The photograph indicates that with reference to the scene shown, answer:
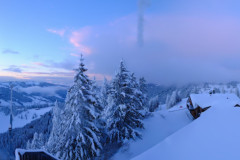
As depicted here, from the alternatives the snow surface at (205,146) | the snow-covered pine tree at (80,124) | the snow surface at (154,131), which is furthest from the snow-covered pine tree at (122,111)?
the snow surface at (205,146)

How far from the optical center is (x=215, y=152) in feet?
17.7

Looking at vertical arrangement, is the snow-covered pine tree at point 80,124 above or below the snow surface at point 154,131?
above

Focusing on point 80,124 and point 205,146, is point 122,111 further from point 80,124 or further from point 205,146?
point 205,146

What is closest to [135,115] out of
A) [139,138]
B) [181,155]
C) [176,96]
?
[139,138]

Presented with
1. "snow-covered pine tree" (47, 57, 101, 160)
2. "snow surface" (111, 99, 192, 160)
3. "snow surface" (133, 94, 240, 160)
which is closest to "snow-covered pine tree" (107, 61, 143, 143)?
"snow surface" (111, 99, 192, 160)

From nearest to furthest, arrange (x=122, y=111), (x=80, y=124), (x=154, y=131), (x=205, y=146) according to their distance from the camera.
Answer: (x=205, y=146) < (x=80, y=124) < (x=122, y=111) < (x=154, y=131)

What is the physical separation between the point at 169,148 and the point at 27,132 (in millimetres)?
134912

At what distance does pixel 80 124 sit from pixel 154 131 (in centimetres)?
1340

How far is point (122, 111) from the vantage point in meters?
19.1

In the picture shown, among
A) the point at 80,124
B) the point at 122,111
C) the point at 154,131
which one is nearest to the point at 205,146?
the point at 80,124

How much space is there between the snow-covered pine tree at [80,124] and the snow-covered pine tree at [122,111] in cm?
391

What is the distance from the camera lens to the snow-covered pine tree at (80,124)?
14641 millimetres

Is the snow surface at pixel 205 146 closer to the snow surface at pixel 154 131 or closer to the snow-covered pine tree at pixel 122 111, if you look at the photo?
the snow-covered pine tree at pixel 122 111

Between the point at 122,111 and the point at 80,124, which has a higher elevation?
the point at 122,111
